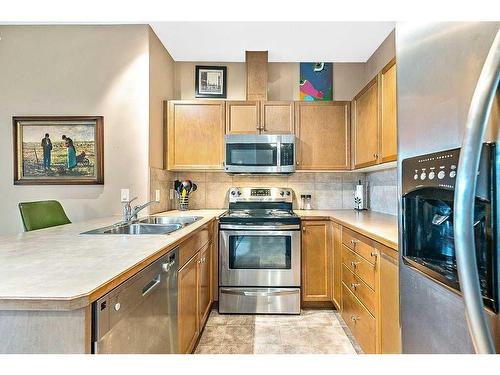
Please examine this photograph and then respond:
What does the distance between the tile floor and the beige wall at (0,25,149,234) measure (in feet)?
4.23

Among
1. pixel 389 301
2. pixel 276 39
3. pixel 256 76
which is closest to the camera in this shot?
pixel 389 301

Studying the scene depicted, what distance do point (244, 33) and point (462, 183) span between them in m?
2.54

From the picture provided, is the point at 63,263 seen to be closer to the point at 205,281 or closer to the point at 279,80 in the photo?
the point at 205,281

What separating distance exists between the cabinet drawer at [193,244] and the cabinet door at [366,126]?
4.78 feet

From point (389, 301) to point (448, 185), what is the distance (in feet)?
3.25

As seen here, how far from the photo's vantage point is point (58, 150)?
2.45 meters

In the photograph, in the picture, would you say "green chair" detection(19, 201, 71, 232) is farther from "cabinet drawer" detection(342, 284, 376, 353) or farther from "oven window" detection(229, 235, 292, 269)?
"cabinet drawer" detection(342, 284, 376, 353)

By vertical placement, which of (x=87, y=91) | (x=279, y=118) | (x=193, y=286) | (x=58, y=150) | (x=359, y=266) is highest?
(x=87, y=91)

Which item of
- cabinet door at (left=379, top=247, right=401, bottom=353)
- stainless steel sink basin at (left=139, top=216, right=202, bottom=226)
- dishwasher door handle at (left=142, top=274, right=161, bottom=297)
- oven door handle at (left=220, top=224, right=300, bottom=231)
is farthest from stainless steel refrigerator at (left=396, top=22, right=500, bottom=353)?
stainless steel sink basin at (left=139, top=216, right=202, bottom=226)

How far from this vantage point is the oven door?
2.55 m

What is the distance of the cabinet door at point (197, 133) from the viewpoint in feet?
9.55

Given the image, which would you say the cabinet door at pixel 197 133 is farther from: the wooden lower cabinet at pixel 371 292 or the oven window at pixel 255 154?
the wooden lower cabinet at pixel 371 292

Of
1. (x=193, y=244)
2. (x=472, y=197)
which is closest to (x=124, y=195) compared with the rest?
(x=193, y=244)
